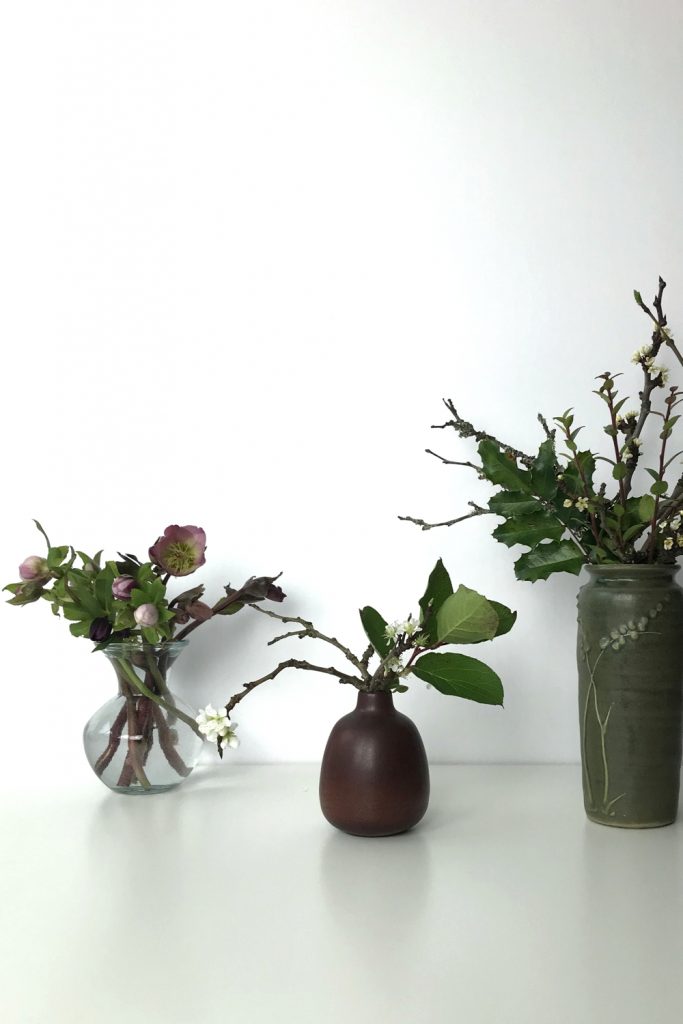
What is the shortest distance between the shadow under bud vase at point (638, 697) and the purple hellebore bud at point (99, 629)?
0.51 m

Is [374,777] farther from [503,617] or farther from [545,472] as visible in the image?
[545,472]

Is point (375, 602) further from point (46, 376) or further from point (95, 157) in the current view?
point (95, 157)

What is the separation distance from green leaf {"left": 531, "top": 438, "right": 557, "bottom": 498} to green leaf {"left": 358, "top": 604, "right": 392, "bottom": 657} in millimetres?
208

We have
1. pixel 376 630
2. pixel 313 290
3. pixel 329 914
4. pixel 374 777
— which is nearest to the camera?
pixel 329 914

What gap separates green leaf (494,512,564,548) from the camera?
38.8 inches

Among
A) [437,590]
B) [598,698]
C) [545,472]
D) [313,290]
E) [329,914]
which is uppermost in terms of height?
[313,290]

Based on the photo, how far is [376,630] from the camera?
0.98m

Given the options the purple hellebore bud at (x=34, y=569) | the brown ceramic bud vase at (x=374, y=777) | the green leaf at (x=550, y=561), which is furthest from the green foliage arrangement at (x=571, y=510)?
the purple hellebore bud at (x=34, y=569)

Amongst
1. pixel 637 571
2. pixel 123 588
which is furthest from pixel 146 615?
pixel 637 571

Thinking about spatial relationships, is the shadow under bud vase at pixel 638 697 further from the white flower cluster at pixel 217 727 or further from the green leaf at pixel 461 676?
the white flower cluster at pixel 217 727

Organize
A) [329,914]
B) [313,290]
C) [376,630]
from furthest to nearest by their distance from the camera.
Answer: [313,290] → [376,630] → [329,914]

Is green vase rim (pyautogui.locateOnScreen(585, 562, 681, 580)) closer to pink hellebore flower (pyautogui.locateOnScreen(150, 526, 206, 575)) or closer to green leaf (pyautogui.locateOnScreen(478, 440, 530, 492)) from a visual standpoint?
green leaf (pyautogui.locateOnScreen(478, 440, 530, 492))

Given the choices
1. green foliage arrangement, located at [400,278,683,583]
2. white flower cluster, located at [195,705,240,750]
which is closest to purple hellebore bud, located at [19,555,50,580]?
white flower cluster, located at [195,705,240,750]

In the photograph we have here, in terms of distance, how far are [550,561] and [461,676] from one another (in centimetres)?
16
